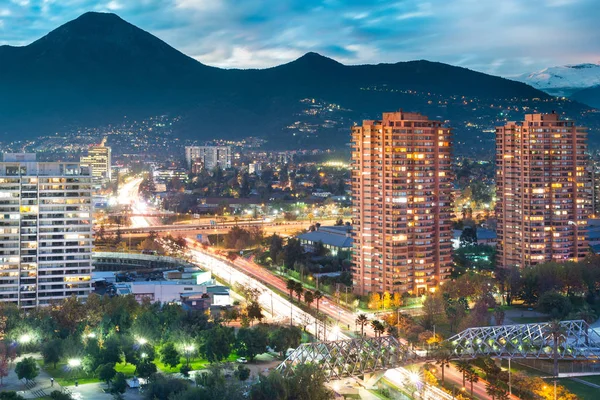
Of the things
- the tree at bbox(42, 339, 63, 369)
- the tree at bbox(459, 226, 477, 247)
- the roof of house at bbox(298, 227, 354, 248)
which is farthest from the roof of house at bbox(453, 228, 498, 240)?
the tree at bbox(42, 339, 63, 369)

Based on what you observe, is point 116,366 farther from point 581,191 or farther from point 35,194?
point 581,191

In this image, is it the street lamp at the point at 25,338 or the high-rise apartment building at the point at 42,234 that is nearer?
the street lamp at the point at 25,338

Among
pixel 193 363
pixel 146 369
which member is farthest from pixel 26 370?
pixel 193 363

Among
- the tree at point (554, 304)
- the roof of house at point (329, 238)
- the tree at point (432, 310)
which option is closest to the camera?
the tree at point (432, 310)

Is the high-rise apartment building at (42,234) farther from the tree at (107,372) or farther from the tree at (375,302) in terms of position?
the tree at (375,302)

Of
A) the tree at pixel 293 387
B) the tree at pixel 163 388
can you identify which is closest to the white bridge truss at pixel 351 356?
the tree at pixel 293 387

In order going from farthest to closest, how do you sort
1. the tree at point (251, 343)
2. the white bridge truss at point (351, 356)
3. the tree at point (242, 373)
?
the tree at point (251, 343) < the tree at point (242, 373) < the white bridge truss at point (351, 356)

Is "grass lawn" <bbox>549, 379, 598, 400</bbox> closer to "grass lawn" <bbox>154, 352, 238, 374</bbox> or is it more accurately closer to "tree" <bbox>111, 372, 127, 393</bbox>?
"grass lawn" <bbox>154, 352, 238, 374</bbox>
